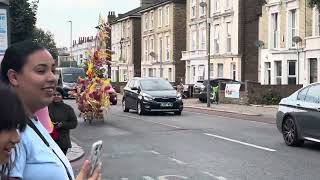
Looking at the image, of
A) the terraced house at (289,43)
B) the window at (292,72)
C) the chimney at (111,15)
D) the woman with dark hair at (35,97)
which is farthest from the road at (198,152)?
the chimney at (111,15)

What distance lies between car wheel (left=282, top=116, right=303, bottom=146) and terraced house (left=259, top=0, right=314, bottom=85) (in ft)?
70.4

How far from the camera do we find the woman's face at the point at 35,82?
2.80 m

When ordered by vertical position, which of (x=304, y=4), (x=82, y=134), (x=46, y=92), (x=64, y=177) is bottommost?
(x=82, y=134)

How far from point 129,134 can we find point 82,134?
4.73ft

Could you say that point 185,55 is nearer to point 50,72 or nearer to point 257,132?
point 257,132

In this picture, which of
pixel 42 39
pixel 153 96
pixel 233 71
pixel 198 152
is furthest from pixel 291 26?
pixel 198 152

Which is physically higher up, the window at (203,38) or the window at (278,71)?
Result: the window at (203,38)

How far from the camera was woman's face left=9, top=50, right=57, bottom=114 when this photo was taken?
9.20 ft

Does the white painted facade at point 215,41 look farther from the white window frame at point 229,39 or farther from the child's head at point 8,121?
the child's head at point 8,121

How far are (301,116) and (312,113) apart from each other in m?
0.47

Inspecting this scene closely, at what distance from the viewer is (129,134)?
16.8 m

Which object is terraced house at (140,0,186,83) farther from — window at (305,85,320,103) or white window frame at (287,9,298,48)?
window at (305,85,320,103)

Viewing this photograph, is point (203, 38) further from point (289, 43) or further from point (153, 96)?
point (153, 96)

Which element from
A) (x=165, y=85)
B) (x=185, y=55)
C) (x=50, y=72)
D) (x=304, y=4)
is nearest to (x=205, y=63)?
(x=185, y=55)
